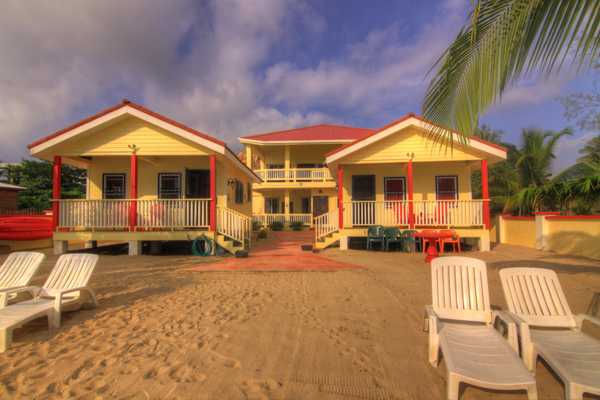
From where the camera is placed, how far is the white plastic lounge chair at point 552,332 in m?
2.07

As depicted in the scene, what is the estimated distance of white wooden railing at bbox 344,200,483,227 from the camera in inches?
416

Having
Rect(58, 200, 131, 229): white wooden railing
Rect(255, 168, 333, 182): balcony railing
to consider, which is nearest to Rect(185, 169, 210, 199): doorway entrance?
Rect(58, 200, 131, 229): white wooden railing

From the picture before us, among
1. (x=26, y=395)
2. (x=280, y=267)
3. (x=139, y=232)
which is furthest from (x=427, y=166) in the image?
(x=26, y=395)

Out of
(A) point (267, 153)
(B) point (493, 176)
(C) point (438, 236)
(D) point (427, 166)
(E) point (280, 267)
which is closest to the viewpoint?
(E) point (280, 267)

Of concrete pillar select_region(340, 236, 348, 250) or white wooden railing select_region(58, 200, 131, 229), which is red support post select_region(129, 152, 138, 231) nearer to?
white wooden railing select_region(58, 200, 131, 229)

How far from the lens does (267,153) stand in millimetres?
22281

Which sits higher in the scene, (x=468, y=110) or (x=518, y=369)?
(x=468, y=110)

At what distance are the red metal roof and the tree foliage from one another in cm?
1944

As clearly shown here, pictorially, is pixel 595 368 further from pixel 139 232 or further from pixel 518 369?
pixel 139 232

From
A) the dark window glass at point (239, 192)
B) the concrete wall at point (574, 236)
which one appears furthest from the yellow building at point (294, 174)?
the concrete wall at point (574, 236)

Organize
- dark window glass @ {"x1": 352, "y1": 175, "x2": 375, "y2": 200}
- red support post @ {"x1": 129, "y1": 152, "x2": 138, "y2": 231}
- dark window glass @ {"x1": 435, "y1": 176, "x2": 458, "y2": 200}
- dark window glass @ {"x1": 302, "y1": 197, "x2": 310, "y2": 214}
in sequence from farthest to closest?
dark window glass @ {"x1": 302, "y1": 197, "x2": 310, "y2": 214}, dark window glass @ {"x1": 352, "y1": 175, "x2": 375, "y2": 200}, dark window glass @ {"x1": 435, "y1": 176, "x2": 458, "y2": 200}, red support post @ {"x1": 129, "y1": 152, "x2": 138, "y2": 231}

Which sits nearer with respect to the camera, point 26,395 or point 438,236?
point 26,395

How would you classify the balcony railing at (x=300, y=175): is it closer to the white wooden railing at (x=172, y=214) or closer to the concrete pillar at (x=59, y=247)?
the white wooden railing at (x=172, y=214)

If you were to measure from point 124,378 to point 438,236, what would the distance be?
8233 millimetres
